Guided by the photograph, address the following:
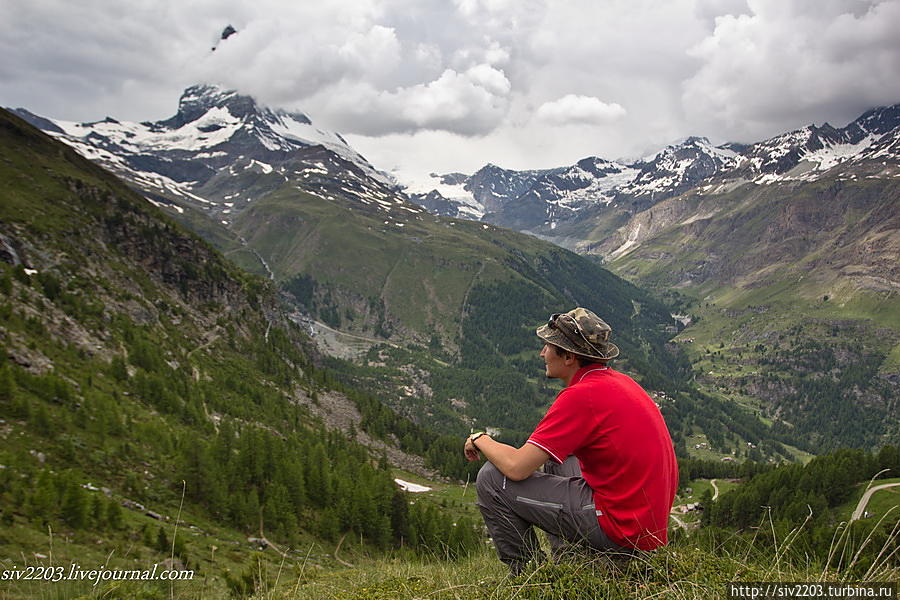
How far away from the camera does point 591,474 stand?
5770 millimetres

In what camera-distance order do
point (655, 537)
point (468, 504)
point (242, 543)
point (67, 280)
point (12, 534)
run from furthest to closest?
point (468, 504), point (67, 280), point (242, 543), point (12, 534), point (655, 537)

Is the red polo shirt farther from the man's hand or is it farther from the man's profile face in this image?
the man's hand

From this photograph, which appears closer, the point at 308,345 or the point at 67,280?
the point at 67,280

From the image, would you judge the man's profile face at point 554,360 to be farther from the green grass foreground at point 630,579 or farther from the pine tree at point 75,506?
the pine tree at point 75,506

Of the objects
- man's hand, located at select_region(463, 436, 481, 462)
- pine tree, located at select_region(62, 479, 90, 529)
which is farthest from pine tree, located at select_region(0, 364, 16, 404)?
man's hand, located at select_region(463, 436, 481, 462)

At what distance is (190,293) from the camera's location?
3804 inches

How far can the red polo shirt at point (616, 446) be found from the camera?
543cm

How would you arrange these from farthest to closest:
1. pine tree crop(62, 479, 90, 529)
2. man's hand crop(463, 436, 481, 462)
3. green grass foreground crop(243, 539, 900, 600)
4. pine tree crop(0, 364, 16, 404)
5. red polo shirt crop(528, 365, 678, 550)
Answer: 1. pine tree crop(0, 364, 16, 404)
2. pine tree crop(62, 479, 90, 529)
3. man's hand crop(463, 436, 481, 462)
4. red polo shirt crop(528, 365, 678, 550)
5. green grass foreground crop(243, 539, 900, 600)

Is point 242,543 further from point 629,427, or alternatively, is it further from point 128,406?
point 629,427

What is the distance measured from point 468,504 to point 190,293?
6960cm

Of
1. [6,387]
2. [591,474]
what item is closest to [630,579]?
[591,474]

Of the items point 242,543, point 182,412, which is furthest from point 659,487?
point 182,412

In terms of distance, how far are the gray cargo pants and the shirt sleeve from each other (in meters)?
0.62

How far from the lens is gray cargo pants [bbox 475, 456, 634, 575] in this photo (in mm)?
5590
